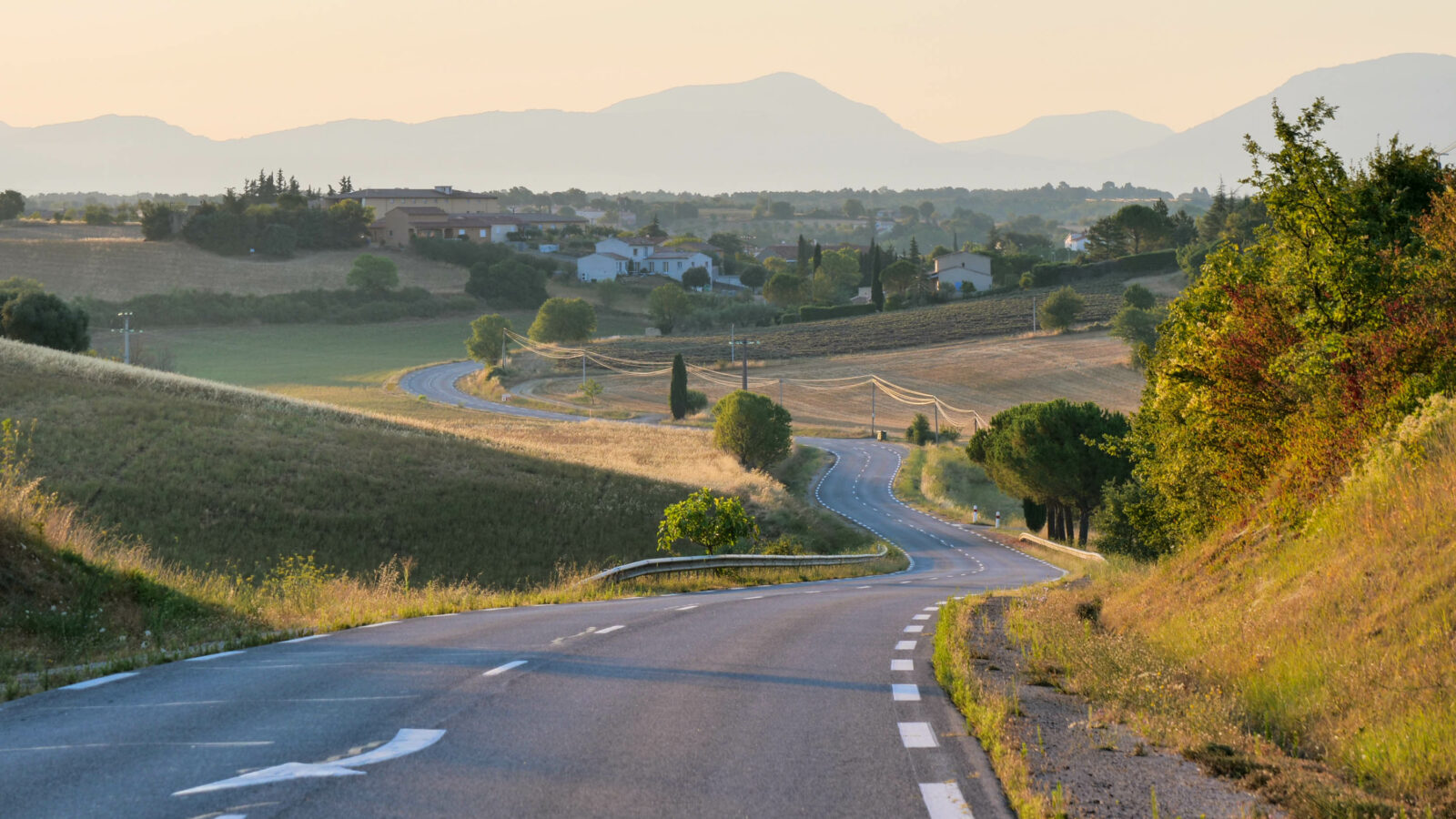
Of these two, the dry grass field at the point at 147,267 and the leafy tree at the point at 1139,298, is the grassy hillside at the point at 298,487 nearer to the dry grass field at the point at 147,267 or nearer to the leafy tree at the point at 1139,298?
the leafy tree at the point at 1139,298

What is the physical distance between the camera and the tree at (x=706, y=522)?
92.8 ft

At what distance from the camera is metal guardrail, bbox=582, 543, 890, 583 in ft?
74.7

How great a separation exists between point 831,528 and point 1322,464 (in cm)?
3949

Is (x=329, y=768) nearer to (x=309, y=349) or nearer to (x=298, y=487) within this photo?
(x=298, y=487)

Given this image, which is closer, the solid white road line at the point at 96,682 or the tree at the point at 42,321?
the solid white road line at the point at 96,682

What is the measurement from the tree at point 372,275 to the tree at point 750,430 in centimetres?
8795

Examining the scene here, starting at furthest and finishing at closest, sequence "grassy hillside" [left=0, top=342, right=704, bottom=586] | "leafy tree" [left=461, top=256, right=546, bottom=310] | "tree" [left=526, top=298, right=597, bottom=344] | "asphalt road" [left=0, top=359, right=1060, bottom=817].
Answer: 1. "leafy tree" [left=461, top=256, right=546, bottom=310]
2. "tree" [left=526, top=298, right=597, bottom=344]
3. "grassy hillside" [left=0, top=342, right=704, bottom=586]
4. "asphalt road" [left=0, top=359, right=1060, bottom=817]

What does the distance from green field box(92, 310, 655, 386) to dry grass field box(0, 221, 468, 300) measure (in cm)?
1093

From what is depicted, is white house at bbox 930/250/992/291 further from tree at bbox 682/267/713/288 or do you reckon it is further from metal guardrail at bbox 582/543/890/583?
metal guardrail at bbox 582/543/890/583

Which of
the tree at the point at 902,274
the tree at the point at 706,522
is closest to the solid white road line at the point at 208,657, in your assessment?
the tree at the point at 706,522

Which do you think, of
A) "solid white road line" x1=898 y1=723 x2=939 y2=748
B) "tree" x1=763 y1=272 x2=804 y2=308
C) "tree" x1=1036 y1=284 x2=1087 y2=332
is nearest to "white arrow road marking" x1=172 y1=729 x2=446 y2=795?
"solid white road line" x1=898 y1=723 x2=939 y2=748

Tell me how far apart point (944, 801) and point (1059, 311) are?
406 feet

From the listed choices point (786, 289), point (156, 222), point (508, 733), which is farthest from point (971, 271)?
point (508, 733)

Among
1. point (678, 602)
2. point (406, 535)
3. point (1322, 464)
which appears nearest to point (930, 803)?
point (1322, 464)
